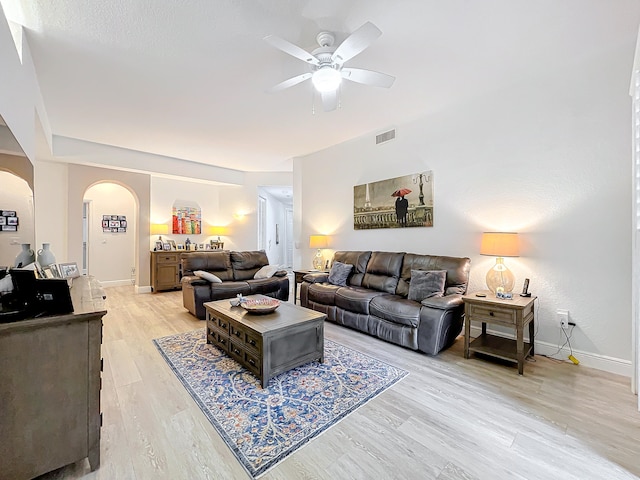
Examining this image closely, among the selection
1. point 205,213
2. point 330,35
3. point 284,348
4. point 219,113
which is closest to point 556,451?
point 284,348

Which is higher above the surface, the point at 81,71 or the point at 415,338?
the point at 81,71

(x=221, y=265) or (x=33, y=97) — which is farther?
(x=221, y=265)

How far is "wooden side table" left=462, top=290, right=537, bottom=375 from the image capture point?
2439mm

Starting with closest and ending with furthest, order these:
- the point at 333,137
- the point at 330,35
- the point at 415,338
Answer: the point at 330,35 < the point at 415,338 < the point at 333,137

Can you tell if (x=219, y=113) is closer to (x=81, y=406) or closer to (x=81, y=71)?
(x=81, y=71)

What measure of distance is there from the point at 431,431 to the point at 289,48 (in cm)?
273

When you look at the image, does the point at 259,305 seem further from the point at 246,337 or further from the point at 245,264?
the point at 245,264

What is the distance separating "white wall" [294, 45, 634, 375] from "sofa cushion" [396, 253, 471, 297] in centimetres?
25

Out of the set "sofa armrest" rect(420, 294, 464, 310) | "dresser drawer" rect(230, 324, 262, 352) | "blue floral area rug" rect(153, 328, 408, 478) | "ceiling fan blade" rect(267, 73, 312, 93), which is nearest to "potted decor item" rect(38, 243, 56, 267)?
"blue floral area rug" rect(153, 328, 408, 478)

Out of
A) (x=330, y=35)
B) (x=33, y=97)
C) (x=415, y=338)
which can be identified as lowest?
(x=415, y=338)

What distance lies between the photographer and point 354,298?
11.4 feet

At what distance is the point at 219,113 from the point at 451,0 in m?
2.86

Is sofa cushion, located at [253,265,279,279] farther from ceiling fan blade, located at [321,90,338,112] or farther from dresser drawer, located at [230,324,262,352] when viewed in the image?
ceiling fan blade, located at [321,90,338,112]

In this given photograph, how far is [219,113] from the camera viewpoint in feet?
12.1
